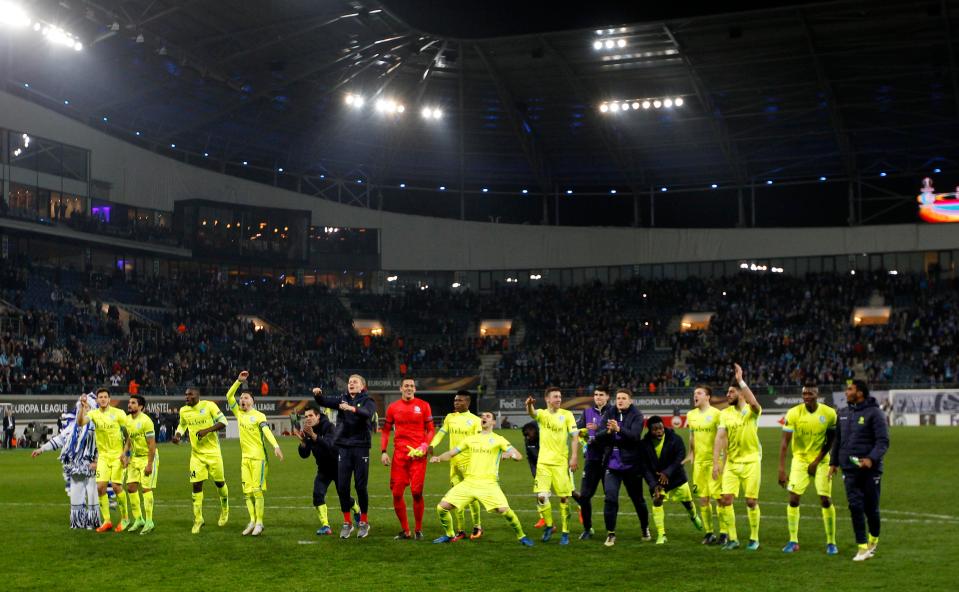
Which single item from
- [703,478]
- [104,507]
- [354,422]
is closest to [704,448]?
[703,478]

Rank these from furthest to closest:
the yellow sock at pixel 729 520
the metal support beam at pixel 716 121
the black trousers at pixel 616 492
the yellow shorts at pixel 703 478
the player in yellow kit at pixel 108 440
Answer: the metal support beam at pixel 716 121, the player in yellow kit at pixel 108 440, the yellow shorts at pixel 703 478, the black trousers at pixel 616 492, the yellow sock at pixel 729 520

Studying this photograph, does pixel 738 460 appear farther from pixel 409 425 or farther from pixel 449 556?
pixel 409 425

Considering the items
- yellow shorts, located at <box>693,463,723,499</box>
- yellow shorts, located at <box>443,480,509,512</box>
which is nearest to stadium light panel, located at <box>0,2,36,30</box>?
yellow shorts, located at <box>443,480,509,512</box>

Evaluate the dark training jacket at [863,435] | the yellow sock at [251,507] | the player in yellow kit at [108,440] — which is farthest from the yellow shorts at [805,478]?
the player in yellow kit at [108,440]

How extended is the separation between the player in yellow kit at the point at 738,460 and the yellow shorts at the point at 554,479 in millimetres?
2601

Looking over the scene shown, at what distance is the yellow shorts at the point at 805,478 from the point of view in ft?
52.1

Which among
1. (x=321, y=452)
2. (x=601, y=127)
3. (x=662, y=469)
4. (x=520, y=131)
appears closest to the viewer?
(x=662, y=469)

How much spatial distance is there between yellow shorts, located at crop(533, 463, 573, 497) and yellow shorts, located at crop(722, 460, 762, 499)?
2.73m

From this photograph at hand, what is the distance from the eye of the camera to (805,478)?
16.0 meters

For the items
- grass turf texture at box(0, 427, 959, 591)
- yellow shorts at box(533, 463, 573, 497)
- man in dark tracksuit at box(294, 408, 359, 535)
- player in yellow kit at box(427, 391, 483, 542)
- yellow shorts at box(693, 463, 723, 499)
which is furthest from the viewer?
man in dark tracksuit at box(294, 408, 359, 535)

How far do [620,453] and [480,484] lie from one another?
2.23m

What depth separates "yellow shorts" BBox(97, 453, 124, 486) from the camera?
18828mm

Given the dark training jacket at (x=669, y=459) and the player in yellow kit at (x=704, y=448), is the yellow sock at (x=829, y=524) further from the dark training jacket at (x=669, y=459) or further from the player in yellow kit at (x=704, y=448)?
the dark training jacket at (x=669, y=459)

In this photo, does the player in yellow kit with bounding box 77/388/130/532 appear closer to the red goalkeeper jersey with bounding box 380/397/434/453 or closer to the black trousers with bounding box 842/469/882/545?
the red goalkeeper jersey with bounding box 380/397/434/453
